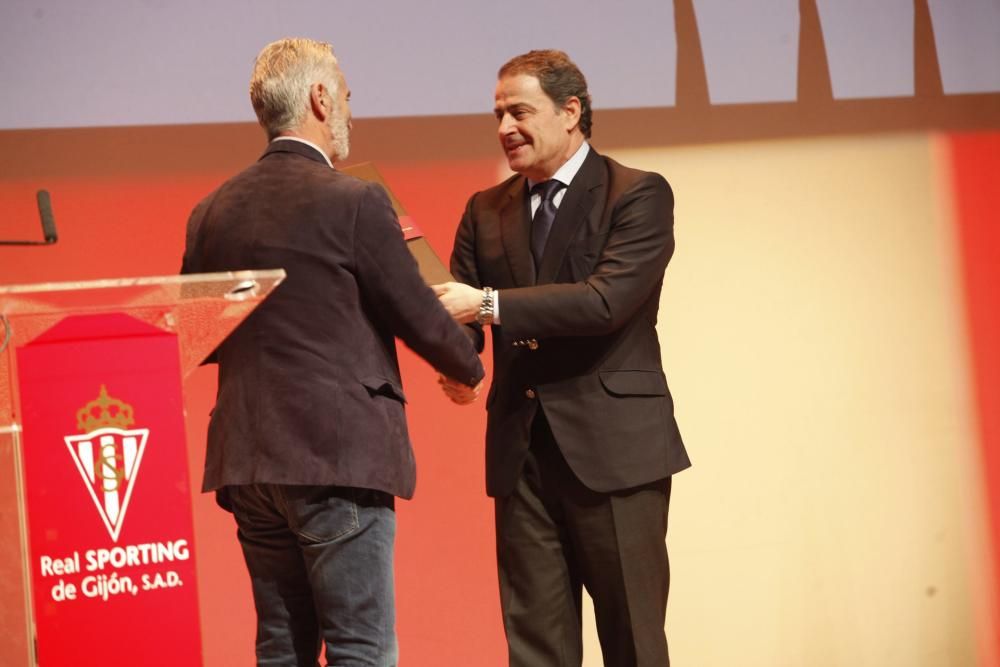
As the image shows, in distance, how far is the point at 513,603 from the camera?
2.47m

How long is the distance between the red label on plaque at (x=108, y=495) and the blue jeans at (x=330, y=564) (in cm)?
36

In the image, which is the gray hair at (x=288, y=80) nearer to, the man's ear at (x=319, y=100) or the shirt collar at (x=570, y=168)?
the man's ear at (x=319, y=100)

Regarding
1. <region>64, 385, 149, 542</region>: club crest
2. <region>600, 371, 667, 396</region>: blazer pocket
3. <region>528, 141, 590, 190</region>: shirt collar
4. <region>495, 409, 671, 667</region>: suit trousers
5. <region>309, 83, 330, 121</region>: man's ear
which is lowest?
<region>495, 409, 671, 667</region>: suit trousers

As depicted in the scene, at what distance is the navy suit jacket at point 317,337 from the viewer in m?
1.78

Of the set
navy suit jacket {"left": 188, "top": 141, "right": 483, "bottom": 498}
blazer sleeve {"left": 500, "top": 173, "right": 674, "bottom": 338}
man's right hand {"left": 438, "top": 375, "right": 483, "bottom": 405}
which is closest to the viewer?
navy suit jacket {"left": 188, "top": 141, "right": 483, "bottom": 498}

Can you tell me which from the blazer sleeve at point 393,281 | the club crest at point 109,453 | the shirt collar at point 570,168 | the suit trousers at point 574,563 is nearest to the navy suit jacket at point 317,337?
the blazer sleeve at point 393,281

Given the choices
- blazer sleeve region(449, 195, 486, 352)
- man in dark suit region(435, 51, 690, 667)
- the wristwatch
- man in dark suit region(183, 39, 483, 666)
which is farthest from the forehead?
man in dark suit region(183, 39, 483, 666)

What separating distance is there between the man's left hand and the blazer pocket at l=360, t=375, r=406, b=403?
0.50 metres

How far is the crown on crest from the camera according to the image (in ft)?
4.58

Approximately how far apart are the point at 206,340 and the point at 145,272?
5.91ft

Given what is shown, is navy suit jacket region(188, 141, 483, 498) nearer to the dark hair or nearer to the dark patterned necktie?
the dark patterned necktie

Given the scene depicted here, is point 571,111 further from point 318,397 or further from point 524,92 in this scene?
point 318,397

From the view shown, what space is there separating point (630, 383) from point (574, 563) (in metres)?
0.40

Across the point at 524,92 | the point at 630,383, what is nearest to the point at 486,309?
the point at 630,383
